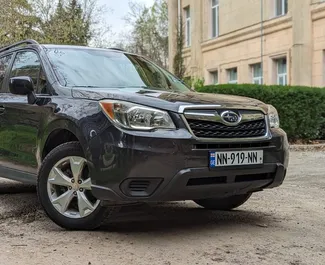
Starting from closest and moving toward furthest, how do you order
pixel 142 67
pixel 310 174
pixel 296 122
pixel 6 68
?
1. pixel 142 67
2. pixel 6 68
3. pixel 310 174
4. pixel 296 122

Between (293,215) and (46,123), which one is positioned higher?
(46,123)

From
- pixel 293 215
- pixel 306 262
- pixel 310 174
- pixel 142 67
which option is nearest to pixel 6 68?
pixel 142 67

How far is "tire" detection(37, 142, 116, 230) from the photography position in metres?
4.25

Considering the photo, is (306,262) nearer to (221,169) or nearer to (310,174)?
(221,169)

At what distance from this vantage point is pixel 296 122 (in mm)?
13438

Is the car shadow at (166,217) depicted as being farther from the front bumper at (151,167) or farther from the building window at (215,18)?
the building window at (215,18)

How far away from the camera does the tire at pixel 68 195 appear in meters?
4.25

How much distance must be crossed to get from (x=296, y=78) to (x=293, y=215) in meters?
14.2

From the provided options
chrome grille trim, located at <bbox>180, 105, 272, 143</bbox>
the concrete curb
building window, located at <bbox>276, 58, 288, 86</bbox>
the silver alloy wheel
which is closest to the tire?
the silver alloy wheel

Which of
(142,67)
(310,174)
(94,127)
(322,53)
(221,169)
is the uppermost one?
(322,53)

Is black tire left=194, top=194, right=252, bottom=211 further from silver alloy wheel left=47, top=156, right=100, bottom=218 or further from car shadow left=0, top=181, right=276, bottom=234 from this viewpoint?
silver alloy wheel left=47, top=156, right=100, bottom=218

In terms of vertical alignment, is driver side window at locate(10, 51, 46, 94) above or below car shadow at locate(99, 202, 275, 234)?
above

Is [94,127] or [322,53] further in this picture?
[322,53]

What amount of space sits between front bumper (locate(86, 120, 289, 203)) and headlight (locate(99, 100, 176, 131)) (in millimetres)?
71
